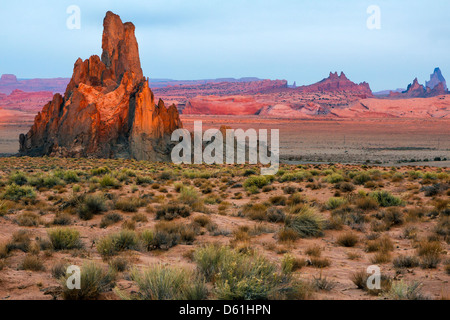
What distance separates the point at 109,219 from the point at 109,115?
125 ft

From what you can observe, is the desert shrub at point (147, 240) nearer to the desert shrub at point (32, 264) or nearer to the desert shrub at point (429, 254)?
the desert shrub at point (32, 264)

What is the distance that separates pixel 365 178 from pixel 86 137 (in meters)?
35.8

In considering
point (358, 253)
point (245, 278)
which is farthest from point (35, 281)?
point (358, 253)

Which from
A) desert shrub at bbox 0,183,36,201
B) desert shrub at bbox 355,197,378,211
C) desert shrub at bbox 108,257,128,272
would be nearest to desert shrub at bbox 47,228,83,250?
desert shrub at bbox 108,257,128,272

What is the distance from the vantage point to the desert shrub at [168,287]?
5.04 meters

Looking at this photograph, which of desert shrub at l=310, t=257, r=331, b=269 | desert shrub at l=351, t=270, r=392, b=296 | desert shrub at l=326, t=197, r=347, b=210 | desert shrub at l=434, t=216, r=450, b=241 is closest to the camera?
desert shrub at l=351, t=270, r=392, b=296

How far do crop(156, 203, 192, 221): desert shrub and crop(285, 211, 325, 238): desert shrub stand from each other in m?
3.27

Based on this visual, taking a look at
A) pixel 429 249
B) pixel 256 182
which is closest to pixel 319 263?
pixel 429 249

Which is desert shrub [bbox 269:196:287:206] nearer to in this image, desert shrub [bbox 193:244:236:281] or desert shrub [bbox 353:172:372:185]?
desert shrub [bbox 353:172:372:185]

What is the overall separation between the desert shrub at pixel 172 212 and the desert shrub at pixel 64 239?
11.2ft

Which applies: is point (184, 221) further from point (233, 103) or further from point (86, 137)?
point (233, 103)

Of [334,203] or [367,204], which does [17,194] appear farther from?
[367,204]

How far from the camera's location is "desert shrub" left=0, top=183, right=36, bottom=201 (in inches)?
541
